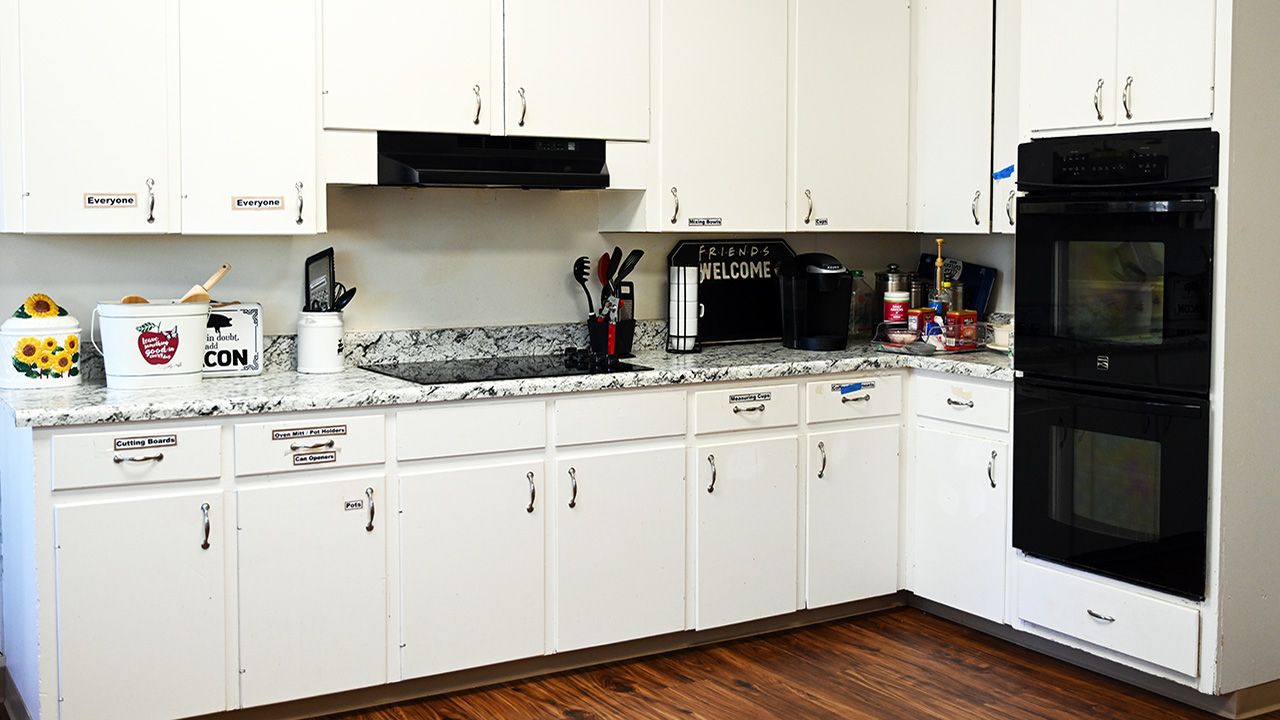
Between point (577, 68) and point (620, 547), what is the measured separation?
57.9 inches

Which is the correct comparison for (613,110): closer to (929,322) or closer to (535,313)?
(535,313)

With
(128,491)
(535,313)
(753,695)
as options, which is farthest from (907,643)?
(128,491)

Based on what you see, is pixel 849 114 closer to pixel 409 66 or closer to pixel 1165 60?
pixel 1165 60

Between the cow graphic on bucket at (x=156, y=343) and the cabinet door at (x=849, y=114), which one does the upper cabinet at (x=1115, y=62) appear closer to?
the cabinet door at (x=849, y=114)

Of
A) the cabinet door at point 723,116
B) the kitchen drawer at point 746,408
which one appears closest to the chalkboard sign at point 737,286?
the cabinet door at point 723,116

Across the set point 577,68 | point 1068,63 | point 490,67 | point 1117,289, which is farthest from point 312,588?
point 1068,63

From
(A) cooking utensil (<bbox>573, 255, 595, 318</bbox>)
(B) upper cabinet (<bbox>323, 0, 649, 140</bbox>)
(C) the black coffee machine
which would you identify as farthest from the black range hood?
(C) the black coffee machine

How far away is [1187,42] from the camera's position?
3.00 m

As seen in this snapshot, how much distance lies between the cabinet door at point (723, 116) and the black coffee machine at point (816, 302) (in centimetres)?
20

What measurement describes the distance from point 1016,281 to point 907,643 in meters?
1.22

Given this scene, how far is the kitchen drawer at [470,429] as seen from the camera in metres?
3.08

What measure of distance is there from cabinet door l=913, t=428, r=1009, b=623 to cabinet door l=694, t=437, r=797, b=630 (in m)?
0.49

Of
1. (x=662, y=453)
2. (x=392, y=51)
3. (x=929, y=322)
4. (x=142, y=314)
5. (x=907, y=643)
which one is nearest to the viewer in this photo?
(x=142, y=314)

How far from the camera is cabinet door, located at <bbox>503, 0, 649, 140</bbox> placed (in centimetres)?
341
